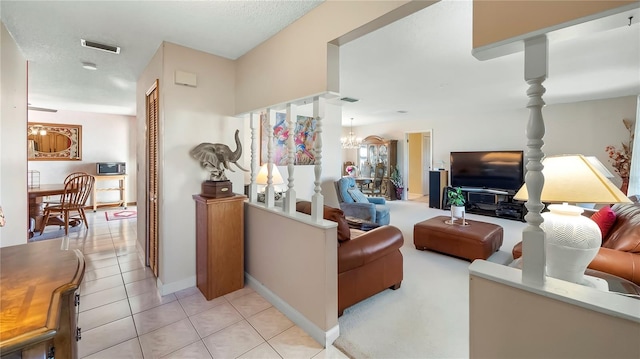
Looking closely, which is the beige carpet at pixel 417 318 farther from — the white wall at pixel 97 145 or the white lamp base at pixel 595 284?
the white wall at pixel 97 145

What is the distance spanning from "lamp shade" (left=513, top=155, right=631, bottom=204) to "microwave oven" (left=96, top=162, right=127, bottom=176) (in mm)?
8004

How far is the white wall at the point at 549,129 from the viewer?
485cm

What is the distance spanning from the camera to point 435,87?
4.18 m

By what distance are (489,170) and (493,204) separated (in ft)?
2.55

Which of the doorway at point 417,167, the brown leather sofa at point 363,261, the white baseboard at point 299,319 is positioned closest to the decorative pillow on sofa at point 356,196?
the brown leather sofa at point 363,261

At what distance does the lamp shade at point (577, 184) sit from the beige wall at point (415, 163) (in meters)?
7.65

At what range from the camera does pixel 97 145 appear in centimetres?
650

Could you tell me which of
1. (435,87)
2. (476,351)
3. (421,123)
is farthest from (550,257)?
(421,123)

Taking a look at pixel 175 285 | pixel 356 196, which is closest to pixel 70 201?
pixel 175 285

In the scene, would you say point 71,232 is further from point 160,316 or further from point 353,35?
point 353,35

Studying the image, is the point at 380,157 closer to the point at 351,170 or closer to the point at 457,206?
the point at 351,170

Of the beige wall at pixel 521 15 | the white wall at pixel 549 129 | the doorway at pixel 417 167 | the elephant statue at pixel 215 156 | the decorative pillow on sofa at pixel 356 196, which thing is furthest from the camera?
the doorway at pixel 417 167

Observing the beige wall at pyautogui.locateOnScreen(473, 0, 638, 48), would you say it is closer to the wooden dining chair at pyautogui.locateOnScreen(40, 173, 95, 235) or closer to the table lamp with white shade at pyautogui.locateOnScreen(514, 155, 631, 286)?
the table lamp with white shade at pyautogui.locateOnScreen(514, 155, 631, 286)

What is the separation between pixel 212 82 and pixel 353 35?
1712mm
